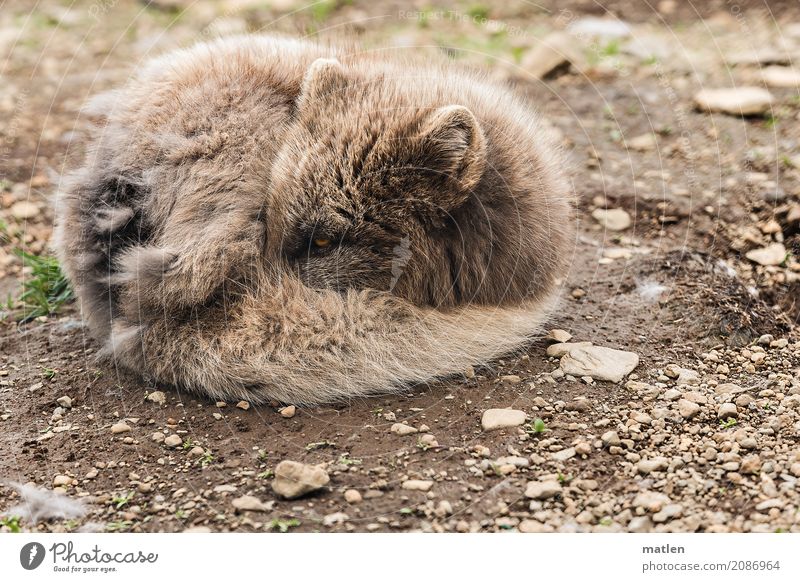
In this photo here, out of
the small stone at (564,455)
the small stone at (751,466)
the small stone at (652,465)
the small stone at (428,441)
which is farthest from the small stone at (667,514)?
the small stone at (428,441)

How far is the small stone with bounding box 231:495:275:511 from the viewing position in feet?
10.7

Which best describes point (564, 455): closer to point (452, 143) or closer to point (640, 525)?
point (640, 525)

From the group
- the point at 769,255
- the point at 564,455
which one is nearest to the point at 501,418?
the point at 564,455

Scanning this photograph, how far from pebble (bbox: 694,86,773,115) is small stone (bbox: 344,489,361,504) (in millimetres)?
5081

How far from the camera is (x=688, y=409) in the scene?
12.3 feet

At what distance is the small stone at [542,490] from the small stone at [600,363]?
927mm

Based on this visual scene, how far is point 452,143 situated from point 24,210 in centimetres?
361

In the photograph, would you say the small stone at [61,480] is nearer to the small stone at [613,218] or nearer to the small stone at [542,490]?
the small stone at [542,490]

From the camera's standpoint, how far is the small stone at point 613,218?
19.1ft

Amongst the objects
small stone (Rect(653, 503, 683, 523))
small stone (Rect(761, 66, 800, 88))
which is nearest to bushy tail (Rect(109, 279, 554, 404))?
small stone (Rect(653, 503, 683, 523))

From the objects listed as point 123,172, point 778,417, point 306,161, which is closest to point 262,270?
point 306,161

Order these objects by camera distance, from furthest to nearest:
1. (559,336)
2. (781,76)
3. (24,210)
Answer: (781,76), (24,210), (559,336)

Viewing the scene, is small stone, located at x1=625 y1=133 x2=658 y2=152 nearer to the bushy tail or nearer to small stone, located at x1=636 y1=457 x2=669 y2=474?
the bushy tail

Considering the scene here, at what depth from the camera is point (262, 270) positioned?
4125mm
